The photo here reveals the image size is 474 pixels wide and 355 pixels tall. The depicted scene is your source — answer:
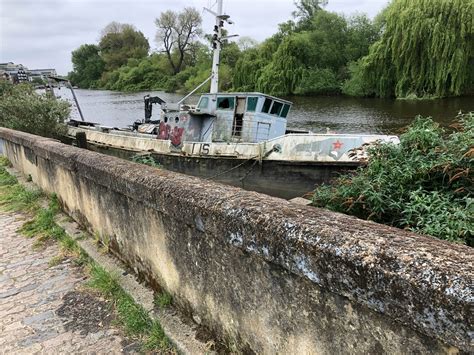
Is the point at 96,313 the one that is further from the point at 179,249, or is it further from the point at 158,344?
the point at 179,249

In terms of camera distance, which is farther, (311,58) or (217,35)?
(311,58)

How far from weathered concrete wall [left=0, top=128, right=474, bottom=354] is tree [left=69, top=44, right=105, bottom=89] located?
10457 centimetres

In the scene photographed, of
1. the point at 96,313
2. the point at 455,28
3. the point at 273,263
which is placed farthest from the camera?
the point at 455,28

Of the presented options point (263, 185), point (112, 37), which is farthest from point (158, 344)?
point (112, 37)

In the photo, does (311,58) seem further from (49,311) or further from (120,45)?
(120,45)

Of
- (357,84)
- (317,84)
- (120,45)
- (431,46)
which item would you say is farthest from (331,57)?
(120,45)

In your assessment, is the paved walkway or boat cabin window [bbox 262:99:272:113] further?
boat cabin window [bbox 262:99:272:113]

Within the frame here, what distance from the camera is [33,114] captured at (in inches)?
489

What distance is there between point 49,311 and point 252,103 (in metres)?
11.5

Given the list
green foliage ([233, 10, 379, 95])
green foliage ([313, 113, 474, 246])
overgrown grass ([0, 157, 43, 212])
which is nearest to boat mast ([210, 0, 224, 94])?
overgrown grass ([0, 157, 43, 212])

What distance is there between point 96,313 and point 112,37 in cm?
10795

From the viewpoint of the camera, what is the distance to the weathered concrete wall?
1.35 meters

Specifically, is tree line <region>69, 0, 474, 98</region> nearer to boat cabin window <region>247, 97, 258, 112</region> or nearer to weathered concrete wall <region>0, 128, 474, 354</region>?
boat cabin window <region>247, 97, 258, 112</region>

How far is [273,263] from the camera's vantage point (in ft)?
6.27
